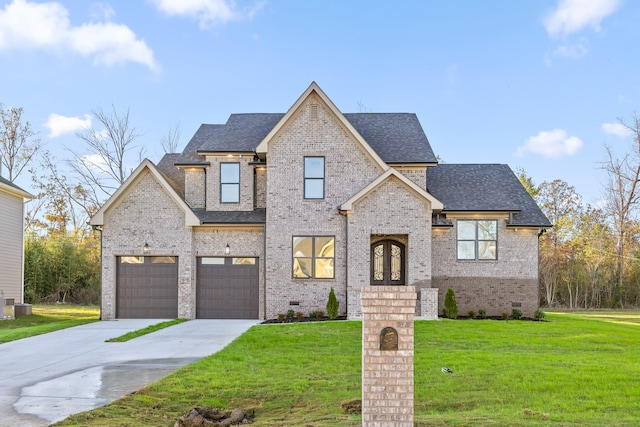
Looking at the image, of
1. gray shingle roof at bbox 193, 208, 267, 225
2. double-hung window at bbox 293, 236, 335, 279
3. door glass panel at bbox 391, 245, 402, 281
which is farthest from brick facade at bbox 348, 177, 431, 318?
gray shingle roof at bbox 193, 208, 267, 225

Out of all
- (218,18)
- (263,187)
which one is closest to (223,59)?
(218,18)

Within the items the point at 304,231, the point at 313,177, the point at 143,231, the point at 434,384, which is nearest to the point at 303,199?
the point at 313,177

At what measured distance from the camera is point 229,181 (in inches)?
859

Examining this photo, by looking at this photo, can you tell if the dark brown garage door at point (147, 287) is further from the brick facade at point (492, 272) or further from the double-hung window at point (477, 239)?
the double-hung window at point (477, 239)

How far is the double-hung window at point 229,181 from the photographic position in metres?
21.8

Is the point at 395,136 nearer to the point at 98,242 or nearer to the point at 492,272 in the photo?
the point at 492,272

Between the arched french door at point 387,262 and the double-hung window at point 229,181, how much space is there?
5.73 m

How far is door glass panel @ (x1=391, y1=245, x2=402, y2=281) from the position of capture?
2144 cm

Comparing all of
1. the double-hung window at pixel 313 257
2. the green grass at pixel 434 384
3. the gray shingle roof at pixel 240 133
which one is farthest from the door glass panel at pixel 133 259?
the green grass at pixel 434 384

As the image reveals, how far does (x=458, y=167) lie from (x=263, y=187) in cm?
870

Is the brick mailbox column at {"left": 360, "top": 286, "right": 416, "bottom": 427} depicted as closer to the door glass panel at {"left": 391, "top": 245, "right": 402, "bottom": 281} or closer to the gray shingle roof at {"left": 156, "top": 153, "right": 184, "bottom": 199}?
the door glass panel at {"left": 391, "top": 245, "right": 402, "bottom": 281}

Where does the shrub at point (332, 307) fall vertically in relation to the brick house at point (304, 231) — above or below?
below

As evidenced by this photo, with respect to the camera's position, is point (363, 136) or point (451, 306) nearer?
point (451, 306)

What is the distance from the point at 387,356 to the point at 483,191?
17.5 metres
